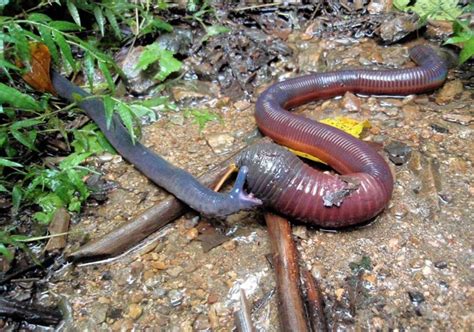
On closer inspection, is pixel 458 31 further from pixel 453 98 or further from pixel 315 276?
pixel 315 276

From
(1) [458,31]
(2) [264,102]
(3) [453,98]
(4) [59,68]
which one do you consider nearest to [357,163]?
(2) [264,102]

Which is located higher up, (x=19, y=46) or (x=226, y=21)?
(x=19, y=46)

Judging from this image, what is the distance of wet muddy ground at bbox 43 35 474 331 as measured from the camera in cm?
305

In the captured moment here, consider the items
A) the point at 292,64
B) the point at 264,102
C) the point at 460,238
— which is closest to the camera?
the point at 460,238

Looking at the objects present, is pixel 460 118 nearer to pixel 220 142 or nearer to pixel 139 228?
pixel 220 142

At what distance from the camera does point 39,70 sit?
4648mm

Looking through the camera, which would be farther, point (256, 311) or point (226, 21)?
point (226, 21)

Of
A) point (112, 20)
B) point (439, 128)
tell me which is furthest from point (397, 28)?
point (112, 20)

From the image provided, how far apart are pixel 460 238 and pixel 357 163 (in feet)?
3.06

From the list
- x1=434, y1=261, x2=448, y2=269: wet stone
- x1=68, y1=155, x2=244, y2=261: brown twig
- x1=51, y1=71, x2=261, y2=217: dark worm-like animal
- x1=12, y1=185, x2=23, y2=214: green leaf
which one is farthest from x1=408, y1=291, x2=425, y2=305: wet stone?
x1=12, y1=185, x2=23, y2=214: green leaf

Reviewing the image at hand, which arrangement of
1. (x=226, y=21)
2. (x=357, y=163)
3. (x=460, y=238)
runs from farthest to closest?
1. (x=226, y=21)
2. (x=357, y=163)
3. (x=460, y=238)

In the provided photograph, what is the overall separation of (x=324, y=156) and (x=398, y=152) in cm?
71

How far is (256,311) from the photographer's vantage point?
3104 mm

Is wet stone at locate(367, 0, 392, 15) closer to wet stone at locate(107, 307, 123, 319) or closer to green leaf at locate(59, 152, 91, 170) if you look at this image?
green leaf at locate(59, 152, 91, 170)
